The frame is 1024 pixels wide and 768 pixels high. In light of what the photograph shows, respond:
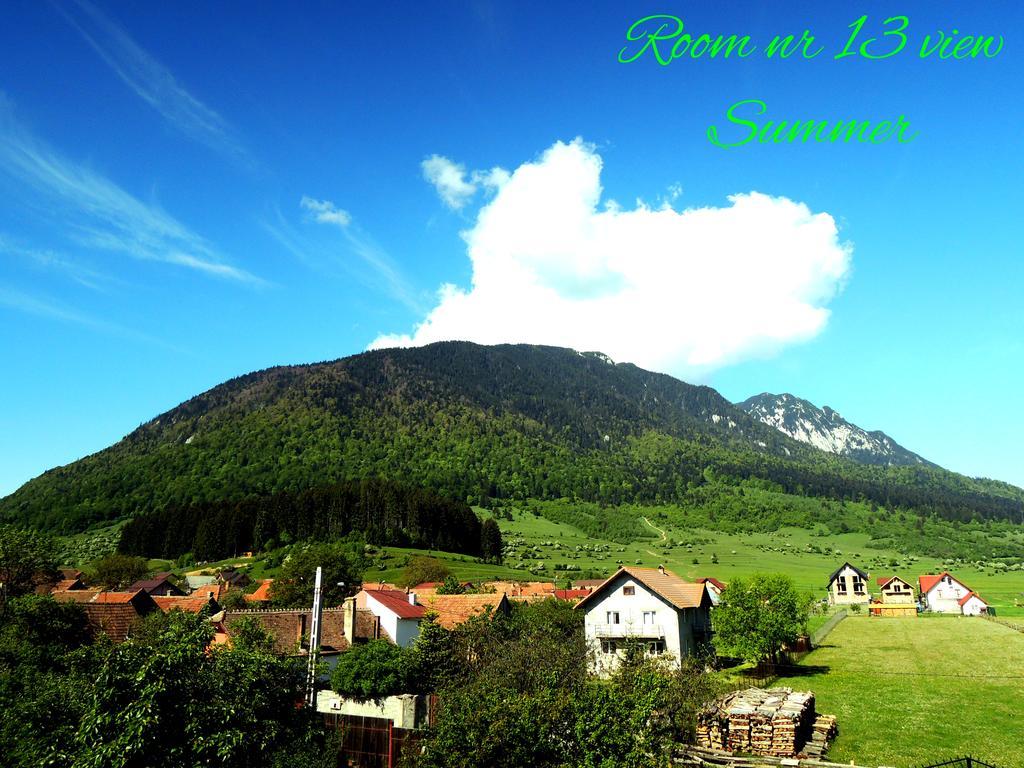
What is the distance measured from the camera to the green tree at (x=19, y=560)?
64.2 metres

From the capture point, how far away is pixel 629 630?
53.5 m

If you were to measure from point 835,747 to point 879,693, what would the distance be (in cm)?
1368

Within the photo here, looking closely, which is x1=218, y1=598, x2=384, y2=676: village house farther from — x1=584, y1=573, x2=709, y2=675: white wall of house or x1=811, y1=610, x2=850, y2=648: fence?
x1=811, y1=610, x2=850, y2=648: fence

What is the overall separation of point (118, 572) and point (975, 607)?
140 meters

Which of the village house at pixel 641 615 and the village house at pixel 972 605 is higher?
the village house at pixel 641 615

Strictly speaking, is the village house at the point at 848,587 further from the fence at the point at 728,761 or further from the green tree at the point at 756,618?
the fence at the point at 728,761

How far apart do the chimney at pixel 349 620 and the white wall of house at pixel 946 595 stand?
98.7 meters

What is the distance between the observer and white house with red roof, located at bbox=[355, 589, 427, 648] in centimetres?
5528

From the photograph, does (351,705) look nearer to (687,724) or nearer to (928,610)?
(687,724)

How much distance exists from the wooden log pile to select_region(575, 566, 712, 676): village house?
→ 18.8m

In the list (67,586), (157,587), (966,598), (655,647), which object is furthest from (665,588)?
(67,586)

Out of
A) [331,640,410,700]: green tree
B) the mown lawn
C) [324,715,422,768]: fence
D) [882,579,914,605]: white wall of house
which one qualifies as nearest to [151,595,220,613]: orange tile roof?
[331,640,410,700]: green tree

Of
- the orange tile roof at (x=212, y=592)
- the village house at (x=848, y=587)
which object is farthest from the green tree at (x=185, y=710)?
the village house at (x=848, y=587)

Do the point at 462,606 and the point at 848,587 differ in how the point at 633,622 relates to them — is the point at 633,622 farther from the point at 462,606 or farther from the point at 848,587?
the point at 848,587
